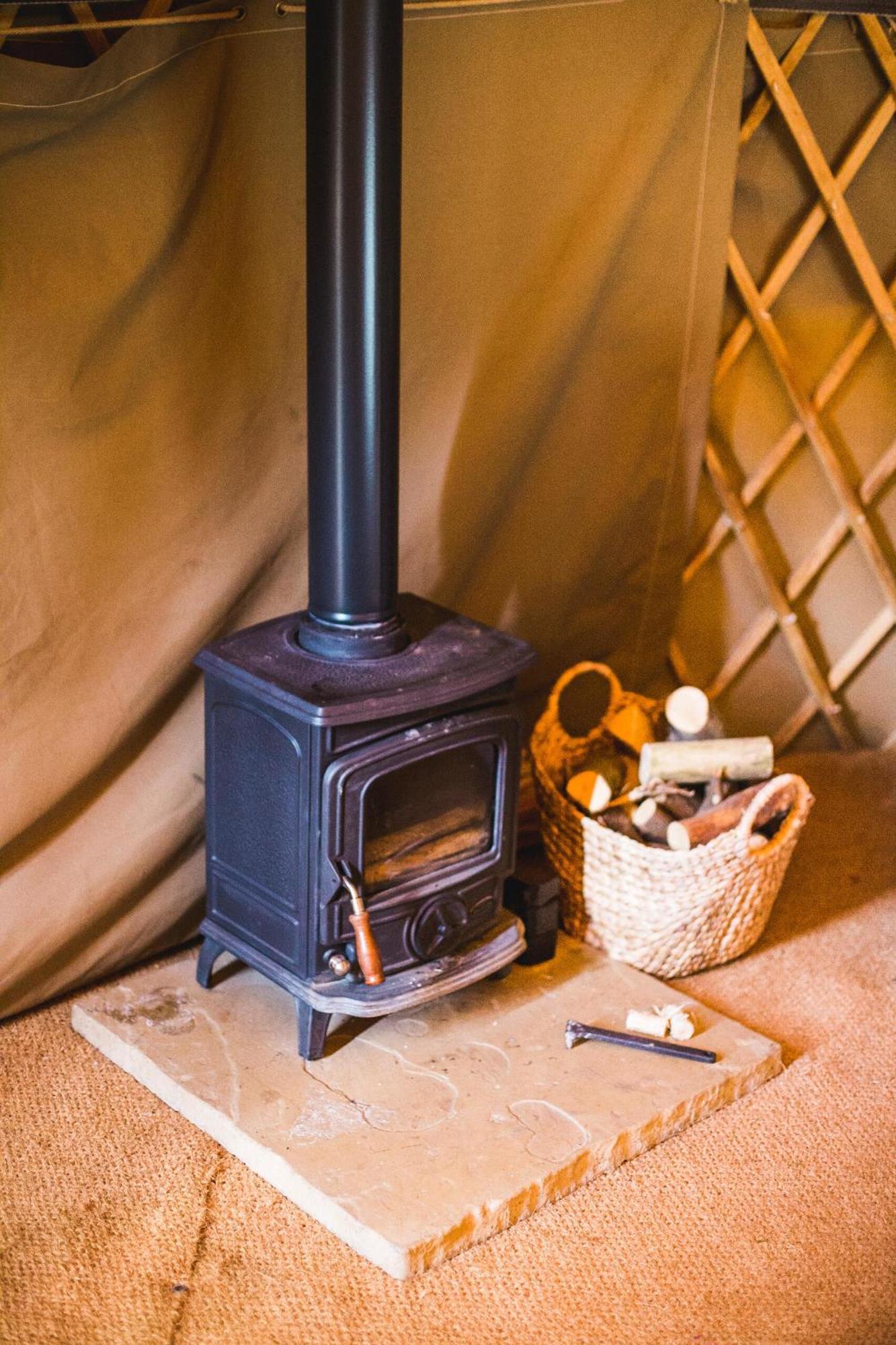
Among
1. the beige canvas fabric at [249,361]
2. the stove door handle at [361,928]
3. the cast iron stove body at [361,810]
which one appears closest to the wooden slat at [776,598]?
the beige canvas fabric at [249,361]

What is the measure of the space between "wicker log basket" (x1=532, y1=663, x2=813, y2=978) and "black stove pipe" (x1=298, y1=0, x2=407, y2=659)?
460mm

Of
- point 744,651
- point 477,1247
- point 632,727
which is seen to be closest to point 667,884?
point 632,727

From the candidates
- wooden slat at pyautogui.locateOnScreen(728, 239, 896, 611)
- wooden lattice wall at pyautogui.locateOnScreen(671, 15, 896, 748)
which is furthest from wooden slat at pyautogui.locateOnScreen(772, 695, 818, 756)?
wooden slat at pyautogui.locateOnScreen(728, 239, 896, 611)

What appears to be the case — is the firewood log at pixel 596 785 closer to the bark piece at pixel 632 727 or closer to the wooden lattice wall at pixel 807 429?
the bark piece at pixel 632 727

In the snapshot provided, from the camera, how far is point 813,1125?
170cm

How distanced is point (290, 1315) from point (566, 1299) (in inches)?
11.8

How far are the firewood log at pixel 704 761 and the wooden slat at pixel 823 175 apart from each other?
88 centimetres

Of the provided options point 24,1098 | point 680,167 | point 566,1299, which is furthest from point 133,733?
point 680,167

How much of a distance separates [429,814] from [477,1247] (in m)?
0.54

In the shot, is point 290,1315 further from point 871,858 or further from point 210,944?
point 871,858

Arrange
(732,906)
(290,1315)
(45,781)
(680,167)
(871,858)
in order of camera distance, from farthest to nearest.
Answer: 1. (871,858)
2. (680,167)
3. (732,906)
4. (45,781)
5. (290,1315)

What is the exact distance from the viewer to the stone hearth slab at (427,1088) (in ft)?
4.93

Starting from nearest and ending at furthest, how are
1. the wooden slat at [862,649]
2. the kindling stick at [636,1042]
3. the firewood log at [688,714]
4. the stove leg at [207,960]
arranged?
the kindling stick at [636,1042], the stove leg at [207,960], the firewood log at [688,714], the wooden slat at [862,649]

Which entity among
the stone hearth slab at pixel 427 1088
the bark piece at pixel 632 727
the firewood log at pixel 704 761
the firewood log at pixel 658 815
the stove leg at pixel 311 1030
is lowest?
the stone hearth slab at pixel 427 1088
